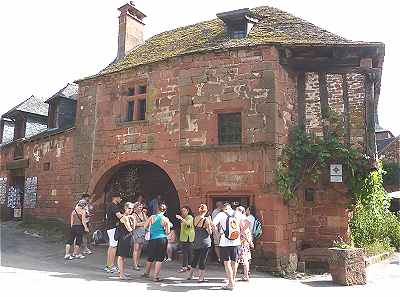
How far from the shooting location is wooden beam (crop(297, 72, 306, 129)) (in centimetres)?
1070

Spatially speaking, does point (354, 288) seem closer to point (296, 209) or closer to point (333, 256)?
point (333, 256)

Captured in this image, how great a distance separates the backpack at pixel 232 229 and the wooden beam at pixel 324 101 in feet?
13.6

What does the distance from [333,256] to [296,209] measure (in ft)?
7.47

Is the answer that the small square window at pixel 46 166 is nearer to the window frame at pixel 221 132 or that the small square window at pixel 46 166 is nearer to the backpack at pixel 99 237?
the backpack at pixel 99 237

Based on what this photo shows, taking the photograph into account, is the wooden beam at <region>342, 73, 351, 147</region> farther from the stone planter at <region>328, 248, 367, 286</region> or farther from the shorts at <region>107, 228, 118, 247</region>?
the shorts at <region>107, 228, 118, 247</region>

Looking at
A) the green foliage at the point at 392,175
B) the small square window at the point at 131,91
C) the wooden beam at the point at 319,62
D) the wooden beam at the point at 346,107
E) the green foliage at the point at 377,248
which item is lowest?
the green foliage at the point at 377,248

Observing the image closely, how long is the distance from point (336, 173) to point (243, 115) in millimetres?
2779

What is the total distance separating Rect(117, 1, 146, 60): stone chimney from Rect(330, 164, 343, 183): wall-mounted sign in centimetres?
872

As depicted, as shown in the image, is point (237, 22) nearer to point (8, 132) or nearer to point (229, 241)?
point (229, 241)

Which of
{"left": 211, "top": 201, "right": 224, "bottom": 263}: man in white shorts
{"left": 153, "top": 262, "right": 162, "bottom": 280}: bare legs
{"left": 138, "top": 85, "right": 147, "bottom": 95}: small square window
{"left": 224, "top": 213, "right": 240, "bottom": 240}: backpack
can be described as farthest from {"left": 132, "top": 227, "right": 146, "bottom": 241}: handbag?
{"left": 138, "top": 85, "right": 147, "bottom": 95}: small square window

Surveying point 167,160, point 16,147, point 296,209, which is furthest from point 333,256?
point 16,147

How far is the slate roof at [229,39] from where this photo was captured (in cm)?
1052

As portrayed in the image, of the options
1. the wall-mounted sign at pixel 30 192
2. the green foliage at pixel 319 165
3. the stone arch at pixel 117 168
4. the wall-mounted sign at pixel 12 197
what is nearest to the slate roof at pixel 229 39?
the green foliage at pixel 319 165

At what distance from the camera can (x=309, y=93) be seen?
10844 mm
